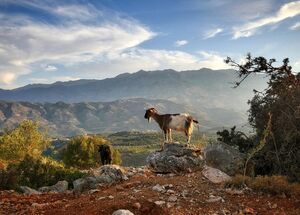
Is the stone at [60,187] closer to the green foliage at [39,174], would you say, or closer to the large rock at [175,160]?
the green foliage at [39,174]

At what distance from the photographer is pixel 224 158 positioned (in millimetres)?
19938

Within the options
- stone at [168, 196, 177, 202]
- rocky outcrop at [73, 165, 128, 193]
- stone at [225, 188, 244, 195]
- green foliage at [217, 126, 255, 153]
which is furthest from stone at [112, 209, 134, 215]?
green foliage at [217, 126, 255, 153]

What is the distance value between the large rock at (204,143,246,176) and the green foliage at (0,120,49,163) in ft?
119

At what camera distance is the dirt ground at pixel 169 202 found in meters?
13.3

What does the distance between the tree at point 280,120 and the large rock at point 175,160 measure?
347cm

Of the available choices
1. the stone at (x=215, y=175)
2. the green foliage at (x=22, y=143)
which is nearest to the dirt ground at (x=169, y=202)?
the stone at (x=215, y=175)

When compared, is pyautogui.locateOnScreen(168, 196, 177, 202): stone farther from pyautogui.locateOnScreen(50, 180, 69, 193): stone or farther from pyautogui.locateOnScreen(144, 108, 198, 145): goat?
pyautogui.locateOnScreen(50, 180, 69, 193): stone

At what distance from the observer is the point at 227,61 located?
19.7 metres

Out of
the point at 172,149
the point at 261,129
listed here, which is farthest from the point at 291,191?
the point at 172,149

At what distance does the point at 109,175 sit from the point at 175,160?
3.66m

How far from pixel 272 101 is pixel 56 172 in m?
16.0

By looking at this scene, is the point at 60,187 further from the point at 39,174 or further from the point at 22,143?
the point at 22,143

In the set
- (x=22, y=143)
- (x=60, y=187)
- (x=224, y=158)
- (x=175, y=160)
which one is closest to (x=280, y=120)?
(x=224, y=158)

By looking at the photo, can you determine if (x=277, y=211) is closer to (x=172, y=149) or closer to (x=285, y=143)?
(x=285, y=143)
